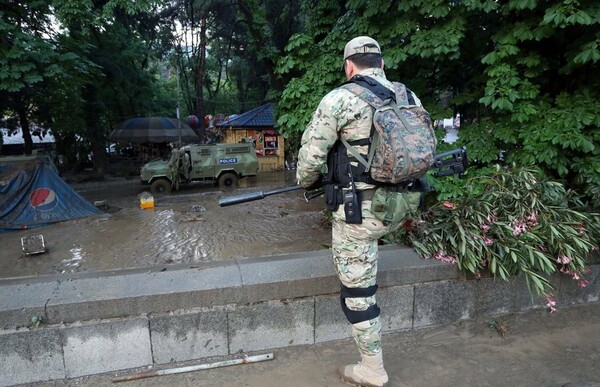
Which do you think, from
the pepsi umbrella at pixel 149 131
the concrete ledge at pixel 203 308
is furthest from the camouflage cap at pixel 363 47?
the pepsi umbrella at pixel 149 131

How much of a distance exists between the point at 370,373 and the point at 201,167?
1207cm

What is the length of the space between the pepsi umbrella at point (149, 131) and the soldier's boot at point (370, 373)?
16.2 metres

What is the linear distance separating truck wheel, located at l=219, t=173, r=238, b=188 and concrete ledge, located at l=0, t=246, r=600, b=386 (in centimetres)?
1117

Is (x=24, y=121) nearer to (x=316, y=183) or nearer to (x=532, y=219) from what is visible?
(x=316, y=183)

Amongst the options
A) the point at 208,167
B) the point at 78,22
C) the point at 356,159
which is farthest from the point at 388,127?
the point at 208,167

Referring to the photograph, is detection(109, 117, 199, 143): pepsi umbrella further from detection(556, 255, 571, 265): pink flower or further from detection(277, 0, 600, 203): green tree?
detection(556, 255, 571, 265): pink flower

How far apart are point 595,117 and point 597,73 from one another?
1.83 ft

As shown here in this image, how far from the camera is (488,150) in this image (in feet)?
14.3

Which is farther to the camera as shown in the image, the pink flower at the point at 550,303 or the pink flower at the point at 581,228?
the pink flower at the point at 581,228

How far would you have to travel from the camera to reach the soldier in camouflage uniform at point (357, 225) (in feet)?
7.57

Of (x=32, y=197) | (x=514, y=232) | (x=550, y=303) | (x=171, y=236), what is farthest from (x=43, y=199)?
(x=550, y=303)

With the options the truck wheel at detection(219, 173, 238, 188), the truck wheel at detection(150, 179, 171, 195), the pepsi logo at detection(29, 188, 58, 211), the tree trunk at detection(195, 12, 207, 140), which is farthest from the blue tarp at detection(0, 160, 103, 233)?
the tree trunk at detection(195, 12, 207, 140)

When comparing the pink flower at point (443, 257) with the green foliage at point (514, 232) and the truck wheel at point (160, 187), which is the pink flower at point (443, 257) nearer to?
the green foliage at point (514, 232)

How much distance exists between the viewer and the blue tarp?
7996 millimetres
